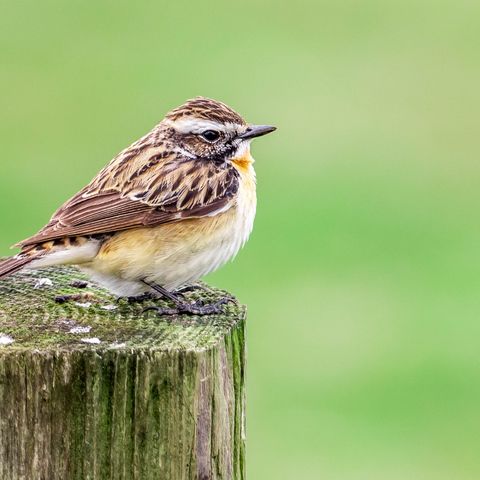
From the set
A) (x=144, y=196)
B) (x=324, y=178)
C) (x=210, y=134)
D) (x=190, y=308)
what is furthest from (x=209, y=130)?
(x=324, y=178)

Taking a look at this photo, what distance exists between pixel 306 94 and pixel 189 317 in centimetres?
2013

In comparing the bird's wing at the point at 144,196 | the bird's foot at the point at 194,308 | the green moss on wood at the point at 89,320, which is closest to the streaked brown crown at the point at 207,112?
the bird's wing at the point at 144,196

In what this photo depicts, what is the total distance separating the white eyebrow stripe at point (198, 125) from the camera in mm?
9445

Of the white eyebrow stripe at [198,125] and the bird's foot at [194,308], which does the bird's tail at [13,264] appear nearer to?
the bird's foot at [194,308]

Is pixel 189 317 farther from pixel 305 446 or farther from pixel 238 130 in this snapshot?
pixel 305 446

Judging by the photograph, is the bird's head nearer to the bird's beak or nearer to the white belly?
the bird's beak

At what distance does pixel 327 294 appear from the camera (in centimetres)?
1889

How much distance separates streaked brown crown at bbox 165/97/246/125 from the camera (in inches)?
372

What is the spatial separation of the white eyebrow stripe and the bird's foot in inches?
73.8

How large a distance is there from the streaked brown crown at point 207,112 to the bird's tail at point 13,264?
5.65ft

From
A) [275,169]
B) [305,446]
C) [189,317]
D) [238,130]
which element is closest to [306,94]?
[275,169]

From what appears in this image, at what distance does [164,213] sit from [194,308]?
1415mm

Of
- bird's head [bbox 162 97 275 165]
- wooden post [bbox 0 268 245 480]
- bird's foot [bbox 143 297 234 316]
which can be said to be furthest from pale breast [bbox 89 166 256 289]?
wooden post [bbox 0 268 245 480]

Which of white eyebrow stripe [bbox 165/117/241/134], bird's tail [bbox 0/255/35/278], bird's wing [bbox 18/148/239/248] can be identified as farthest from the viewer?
white eyebrow stripe [bbox 165/117/241/134]
